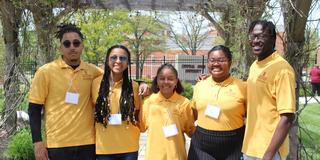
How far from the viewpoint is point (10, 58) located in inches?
310

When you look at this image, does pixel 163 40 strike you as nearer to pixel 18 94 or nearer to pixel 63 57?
pixel 18 94

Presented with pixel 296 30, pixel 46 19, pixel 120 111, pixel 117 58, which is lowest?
pixel 120 111

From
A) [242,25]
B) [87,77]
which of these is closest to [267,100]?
[87,77]

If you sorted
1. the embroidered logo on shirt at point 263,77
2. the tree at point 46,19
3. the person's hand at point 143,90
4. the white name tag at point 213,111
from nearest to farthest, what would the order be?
the embroidered logo on shirt at point 263,77 < the white name tag at point 213,111 < the person's hand at point 143,90 < the tree at point 46,19

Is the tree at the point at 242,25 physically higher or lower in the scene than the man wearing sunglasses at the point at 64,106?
higher

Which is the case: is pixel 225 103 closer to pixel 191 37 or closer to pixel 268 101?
pixel 268 101

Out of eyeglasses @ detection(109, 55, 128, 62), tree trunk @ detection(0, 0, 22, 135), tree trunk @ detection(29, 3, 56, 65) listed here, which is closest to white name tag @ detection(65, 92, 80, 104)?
eyeglasses @ detection(109, 55, 128, 62)

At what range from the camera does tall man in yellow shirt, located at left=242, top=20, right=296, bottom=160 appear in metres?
2.98

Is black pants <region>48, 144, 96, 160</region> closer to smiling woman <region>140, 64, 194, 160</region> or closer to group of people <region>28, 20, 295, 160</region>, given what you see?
group of people <region>28, 20, 295, 160</region>

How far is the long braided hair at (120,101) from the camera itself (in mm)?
3600

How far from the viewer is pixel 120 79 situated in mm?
3752

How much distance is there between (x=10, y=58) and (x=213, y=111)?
5.40 m

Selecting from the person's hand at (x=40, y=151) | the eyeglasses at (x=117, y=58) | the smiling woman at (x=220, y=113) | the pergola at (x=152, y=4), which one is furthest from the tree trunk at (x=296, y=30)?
the pergola at (x=152, y=4)

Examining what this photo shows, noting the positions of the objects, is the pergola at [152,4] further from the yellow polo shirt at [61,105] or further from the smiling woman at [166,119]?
the yellow polo shirt at [61,105]
